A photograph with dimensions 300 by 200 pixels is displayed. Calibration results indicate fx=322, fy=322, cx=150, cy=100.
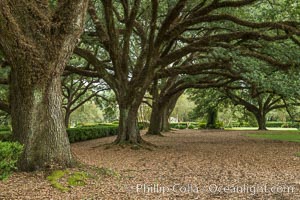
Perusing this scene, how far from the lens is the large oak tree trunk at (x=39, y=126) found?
6.68 m

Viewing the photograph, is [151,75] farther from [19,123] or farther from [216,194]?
[216,194]

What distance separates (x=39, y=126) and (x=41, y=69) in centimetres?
119

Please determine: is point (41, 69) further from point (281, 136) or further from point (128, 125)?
point (281, 136)

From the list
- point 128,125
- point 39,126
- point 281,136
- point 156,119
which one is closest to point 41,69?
point 39,126

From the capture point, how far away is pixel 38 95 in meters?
6.70

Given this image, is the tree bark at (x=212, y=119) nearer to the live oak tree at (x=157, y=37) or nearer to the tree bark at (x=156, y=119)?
the tree bark at (x=156, y=119)

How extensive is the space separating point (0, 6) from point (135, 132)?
922cm

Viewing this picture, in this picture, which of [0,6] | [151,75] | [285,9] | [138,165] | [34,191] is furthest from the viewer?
[151,75]

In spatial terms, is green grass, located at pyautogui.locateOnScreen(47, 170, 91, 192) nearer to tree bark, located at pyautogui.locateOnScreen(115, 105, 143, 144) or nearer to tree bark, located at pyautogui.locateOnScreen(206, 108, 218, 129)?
tree bark, located at pyautogui.locateOnScreen(115, 105, 143, 144)

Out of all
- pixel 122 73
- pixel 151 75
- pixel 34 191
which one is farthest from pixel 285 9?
pixel 34 191

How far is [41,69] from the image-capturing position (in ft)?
21.6

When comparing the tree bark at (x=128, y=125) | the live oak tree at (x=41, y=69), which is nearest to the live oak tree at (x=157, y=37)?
the tree bark at (x=128, y=125)

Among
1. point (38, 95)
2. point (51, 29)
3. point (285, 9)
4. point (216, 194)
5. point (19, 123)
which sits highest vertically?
point (285, 9)

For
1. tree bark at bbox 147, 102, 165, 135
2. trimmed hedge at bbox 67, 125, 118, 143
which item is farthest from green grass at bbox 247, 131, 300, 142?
trimmed hedge at bbox 67, 125, 118, 143
